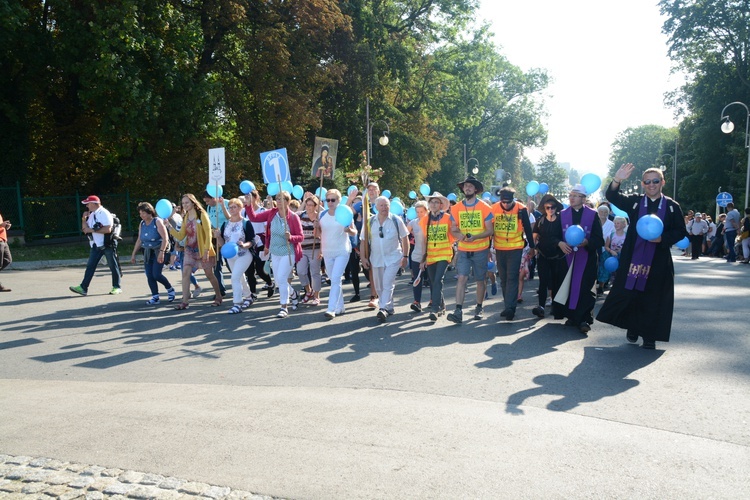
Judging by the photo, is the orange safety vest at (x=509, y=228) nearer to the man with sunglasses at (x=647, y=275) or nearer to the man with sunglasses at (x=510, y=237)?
the man with sunglasses at (x=510, y=237)

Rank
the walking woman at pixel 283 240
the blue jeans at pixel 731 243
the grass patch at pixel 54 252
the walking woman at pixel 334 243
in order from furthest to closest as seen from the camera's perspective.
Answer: the blue jeans at pixel 731 243 < the grass patch at pixel 54 252 < the walking woman at pixel 283 240 < the walking woman at pixel 334 243

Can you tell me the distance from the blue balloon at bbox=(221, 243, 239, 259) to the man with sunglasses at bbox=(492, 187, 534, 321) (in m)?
3.98

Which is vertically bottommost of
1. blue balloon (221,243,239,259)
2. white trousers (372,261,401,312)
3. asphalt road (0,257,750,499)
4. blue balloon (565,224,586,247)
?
asphalt road (0,257,750,499)

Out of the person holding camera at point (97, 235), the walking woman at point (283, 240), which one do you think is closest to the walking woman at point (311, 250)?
the walking woman at point (283, 240)

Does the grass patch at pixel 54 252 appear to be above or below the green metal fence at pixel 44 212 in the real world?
below

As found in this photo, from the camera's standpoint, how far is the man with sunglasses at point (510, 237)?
29.4ft

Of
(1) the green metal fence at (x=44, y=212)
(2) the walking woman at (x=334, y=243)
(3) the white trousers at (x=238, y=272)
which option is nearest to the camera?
(2) the walking woman at (x=334, y=243)

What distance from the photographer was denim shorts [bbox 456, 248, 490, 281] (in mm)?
8930

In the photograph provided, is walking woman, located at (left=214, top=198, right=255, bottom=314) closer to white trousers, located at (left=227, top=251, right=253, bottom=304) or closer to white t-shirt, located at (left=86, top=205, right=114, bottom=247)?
white trousers, located at (left=227, top=251, right=253, bottom=304)

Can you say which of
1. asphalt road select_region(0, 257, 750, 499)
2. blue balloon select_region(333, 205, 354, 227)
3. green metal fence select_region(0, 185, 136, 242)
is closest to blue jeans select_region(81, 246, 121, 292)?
asphalt road select_region(0, 257, 750, 499)

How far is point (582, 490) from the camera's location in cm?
353

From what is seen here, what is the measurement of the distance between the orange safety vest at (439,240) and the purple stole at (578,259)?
1.64 metres

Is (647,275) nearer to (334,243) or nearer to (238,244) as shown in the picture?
(334,243)

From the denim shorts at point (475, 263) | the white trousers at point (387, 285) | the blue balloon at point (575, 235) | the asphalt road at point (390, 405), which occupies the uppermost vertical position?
the blue balloon at point (575, 235)
